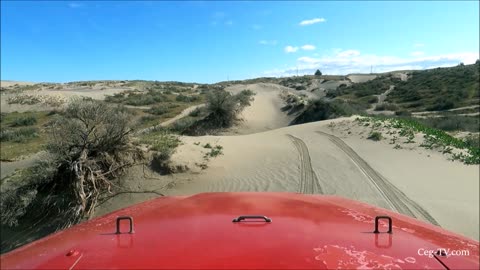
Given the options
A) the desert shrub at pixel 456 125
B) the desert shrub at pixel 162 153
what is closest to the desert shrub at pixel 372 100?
the desert shrub at pixel 456 125

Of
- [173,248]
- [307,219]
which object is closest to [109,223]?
[173,248]

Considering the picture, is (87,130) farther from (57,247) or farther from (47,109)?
(47,109)

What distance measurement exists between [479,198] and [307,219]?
800 centimetres

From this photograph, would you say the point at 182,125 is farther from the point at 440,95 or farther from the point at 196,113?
the point at 440,95

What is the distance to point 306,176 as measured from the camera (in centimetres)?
1138

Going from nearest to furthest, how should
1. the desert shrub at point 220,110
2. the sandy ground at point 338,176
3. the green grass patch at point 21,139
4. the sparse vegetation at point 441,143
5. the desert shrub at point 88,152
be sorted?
1. the sandy ground at point 338,176
2. the desert shrub at point 88,152
3. the sparse vegetation at point 441,143
4. the green grass patch at point 21,139
5. the desert shrub at point 220,110

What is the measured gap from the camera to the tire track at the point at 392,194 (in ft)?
28.4

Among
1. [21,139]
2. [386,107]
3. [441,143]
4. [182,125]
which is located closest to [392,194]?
[441,143]

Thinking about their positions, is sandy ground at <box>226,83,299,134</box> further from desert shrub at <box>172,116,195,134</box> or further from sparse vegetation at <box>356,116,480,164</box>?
sparse vegetation at <box>356,116,480,164</box>

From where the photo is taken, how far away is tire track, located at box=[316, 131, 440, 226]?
8.66m

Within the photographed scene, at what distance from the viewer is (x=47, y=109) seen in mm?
35625

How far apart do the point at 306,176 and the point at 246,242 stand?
8.99 m

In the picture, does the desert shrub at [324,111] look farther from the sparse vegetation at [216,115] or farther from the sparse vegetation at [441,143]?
the sparse vegetation at [441,143]

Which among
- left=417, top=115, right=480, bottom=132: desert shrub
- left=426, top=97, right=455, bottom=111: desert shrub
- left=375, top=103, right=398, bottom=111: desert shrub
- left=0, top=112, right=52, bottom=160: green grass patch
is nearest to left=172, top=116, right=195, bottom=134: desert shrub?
left=0, top=112, right=52, bottom=160: green grass patch
